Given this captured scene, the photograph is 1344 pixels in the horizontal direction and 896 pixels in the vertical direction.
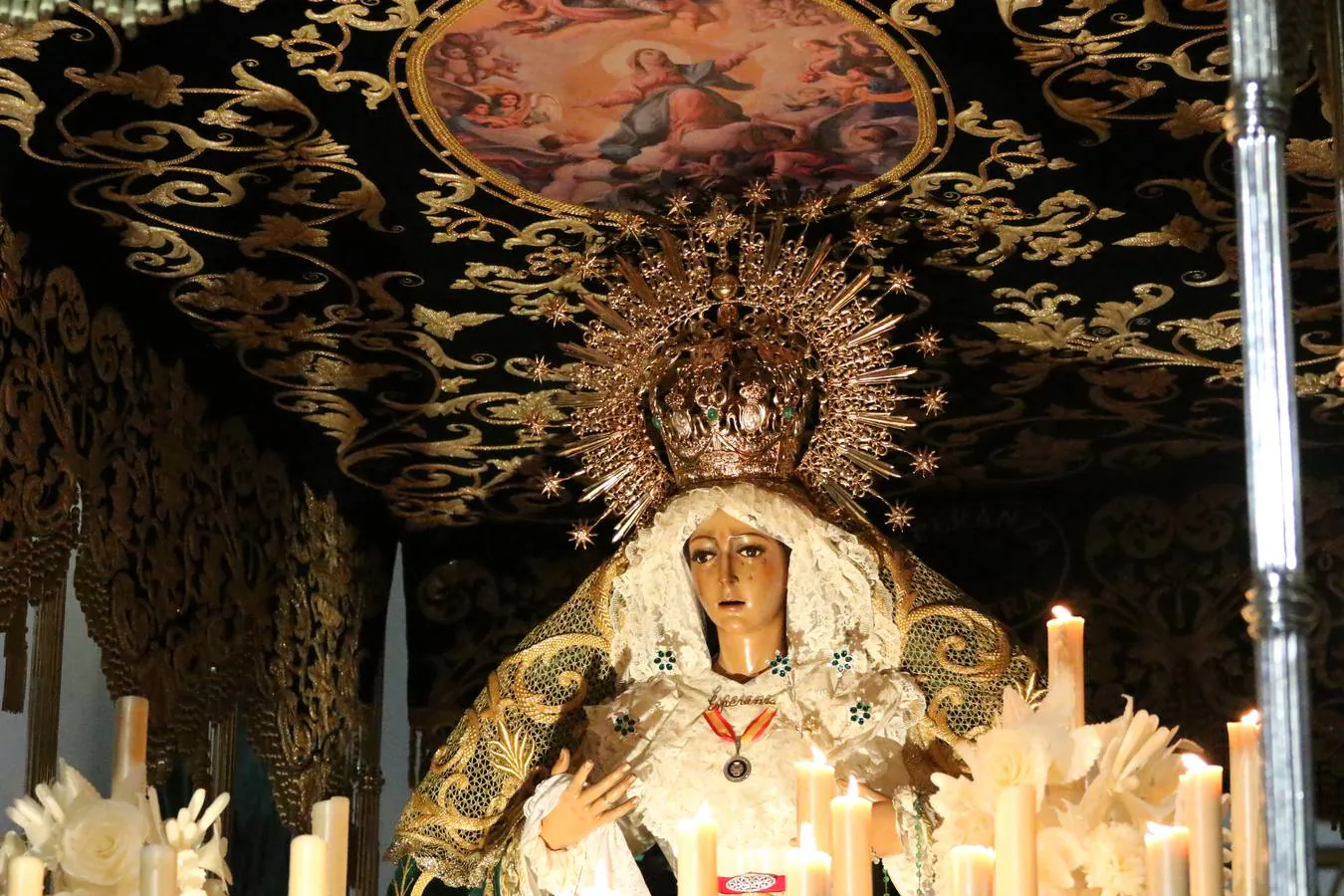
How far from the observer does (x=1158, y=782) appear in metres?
4.07

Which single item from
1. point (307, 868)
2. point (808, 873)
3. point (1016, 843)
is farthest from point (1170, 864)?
point (307, 868)

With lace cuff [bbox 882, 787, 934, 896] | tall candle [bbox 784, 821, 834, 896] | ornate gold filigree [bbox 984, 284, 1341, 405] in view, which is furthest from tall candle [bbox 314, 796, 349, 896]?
ornate gold filigree [bbox 984, 284, 1341, 405]

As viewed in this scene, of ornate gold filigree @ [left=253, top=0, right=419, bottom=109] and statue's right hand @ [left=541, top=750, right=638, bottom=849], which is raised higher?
ornate gold filigree @ [left=253, top=0, right=419, bottom=109]

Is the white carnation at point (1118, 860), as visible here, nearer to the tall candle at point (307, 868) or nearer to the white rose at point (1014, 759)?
the white rose at point (1014, 759)

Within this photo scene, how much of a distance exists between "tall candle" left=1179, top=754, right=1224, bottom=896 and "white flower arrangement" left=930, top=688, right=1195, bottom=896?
47 centimetres

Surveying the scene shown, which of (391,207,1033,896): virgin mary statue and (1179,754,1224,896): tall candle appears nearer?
(1179,754,1224,896): tall candle

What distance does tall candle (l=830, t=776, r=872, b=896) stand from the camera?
3674 mm

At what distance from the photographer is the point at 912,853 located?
18.2 ft

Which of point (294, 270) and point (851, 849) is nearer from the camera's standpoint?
point (851, 849)

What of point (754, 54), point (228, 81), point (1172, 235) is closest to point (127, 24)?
point (228, 81)

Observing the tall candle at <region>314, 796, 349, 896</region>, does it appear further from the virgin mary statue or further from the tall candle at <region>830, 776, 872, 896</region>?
the virgin mary statue

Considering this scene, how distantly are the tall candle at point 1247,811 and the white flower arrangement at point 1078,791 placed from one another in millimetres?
492

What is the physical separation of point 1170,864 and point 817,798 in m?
0.78

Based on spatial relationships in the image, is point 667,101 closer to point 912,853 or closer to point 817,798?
point 817,798
